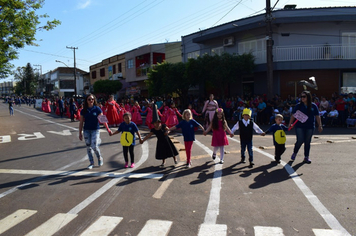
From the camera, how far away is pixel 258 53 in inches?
945

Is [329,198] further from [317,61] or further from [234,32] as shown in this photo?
[234,32]

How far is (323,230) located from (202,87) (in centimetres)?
2605

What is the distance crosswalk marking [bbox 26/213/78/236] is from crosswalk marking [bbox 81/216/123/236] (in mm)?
450

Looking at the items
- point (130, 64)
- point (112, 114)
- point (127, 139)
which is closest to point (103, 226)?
point (127, 139)

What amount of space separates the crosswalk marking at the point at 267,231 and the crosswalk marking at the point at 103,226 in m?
1.97

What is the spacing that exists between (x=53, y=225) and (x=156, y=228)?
152cm

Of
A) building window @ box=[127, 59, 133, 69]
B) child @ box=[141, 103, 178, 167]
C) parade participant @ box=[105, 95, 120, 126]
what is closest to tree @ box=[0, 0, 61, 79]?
parade participant @ box=[105, 95, 120, 126]

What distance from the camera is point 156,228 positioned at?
170 inches

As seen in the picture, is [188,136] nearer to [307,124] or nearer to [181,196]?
[181,196]

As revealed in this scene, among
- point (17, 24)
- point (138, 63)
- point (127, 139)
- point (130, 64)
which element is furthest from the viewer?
point (130, 64)

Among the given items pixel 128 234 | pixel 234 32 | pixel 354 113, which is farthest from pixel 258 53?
pixel 128 234

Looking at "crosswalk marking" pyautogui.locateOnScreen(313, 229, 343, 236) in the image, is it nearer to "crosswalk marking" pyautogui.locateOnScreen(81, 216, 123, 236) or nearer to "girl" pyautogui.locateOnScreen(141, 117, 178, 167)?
"crosswalk marking" pyautogui.locateOnScreen(81, 216, 123, 236)

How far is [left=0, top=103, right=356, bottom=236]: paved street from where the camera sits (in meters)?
4.36

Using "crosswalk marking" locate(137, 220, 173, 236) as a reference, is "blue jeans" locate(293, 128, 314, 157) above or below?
above
